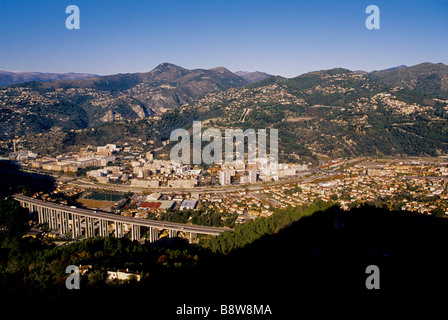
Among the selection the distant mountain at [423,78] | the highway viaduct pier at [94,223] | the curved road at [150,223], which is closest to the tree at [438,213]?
the curved road at [150,223]

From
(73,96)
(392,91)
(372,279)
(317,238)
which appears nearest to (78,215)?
(317,238)

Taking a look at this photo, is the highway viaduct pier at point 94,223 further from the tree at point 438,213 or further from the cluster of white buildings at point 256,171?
the tree at point 438,213

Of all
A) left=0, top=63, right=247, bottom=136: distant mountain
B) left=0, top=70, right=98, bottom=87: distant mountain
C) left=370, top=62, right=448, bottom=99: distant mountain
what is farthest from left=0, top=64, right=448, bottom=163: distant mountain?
left=0, top=70, right=98, bottom=87: distant mountain

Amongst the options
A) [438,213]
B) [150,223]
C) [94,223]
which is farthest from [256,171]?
[438,213]

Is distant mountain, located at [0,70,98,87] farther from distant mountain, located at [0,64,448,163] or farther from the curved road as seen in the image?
the curved road
